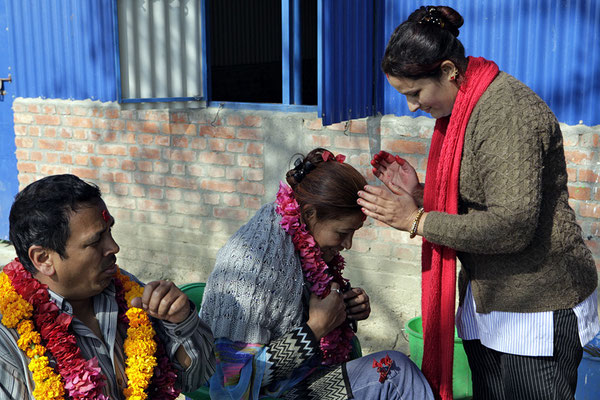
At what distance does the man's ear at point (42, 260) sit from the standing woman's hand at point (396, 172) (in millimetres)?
1379

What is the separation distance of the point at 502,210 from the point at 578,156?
6.33 ft

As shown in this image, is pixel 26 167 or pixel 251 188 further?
pixel 26 167

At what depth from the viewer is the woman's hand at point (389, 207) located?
2.50 meters

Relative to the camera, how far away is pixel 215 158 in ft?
17.1

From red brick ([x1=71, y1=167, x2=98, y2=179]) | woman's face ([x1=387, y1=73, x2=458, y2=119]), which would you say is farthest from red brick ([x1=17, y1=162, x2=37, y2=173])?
woman's face ([x1=387, y1=73, x2=458, y2=119])

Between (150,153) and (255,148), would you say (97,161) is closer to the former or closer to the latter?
(150,153)

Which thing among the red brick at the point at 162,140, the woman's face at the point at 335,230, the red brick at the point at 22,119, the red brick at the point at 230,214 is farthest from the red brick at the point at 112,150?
the woman's face at the point at 335,230

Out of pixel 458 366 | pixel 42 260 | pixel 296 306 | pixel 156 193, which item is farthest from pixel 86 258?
pixel 156 193

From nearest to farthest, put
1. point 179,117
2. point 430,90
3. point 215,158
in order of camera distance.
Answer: point 430,90 → point 215,158 → point 179,117

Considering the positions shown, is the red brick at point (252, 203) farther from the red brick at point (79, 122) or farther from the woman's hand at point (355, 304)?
the woman's hand at point (355, 304)

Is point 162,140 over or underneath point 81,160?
over

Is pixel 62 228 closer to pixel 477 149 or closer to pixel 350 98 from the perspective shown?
pixel 477 149

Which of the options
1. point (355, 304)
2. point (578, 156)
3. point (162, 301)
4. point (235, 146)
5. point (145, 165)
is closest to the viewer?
point (162, 301)

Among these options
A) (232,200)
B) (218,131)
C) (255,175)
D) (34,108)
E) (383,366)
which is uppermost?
(34,108)
